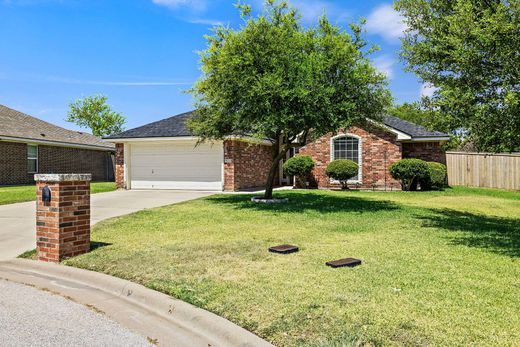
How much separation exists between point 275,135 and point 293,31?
366cm

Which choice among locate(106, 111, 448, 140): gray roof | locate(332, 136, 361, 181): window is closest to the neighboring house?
locate(106, 111, 448, 140): gray roof

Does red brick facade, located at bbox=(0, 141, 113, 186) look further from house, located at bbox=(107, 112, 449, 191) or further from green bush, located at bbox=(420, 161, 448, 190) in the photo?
green bush, located at bbox=(420, 161, 448, 190)

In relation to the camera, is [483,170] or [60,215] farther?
[483,170]

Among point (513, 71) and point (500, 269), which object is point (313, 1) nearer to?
point (513, 71)

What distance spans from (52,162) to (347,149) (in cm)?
1800

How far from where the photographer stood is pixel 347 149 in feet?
67.5

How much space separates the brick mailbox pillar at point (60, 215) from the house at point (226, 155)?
1268 centimetres

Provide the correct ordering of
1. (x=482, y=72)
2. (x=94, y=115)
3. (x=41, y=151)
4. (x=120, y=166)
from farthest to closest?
(x=94, y=115)
(x=41, y=151)
(x=120, y=166)
(x=482, y=72)

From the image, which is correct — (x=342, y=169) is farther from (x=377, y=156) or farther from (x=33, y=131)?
(x=33, y=131)

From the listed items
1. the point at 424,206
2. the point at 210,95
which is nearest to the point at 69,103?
the point at 210,95

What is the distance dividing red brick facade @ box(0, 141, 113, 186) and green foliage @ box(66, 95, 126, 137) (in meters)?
27.0

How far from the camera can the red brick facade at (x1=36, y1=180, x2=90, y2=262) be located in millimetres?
5910

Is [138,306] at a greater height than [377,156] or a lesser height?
lesser

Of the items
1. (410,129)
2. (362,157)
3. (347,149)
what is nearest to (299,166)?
(347,149)
